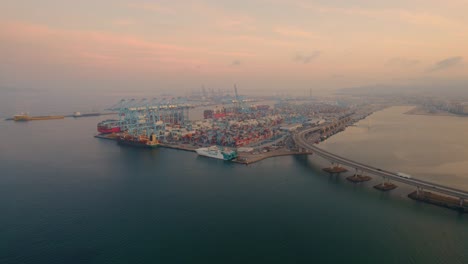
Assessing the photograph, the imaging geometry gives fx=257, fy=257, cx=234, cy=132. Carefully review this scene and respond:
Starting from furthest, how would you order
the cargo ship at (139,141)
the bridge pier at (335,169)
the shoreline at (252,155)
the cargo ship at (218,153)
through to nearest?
the cargo ship at (139,141) → the cargo ship at (218,153) → the shoreline at (252,155) → the bridge pier at (335,169)

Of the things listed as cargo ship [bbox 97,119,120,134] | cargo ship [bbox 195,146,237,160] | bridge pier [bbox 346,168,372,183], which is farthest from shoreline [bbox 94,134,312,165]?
cargo ship [bbox 97,119,120,134]

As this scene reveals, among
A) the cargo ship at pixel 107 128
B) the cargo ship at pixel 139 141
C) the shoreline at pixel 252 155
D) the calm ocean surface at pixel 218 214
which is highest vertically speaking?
the cargo ship at pixel 107 128

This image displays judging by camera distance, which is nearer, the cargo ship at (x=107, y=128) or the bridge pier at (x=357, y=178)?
the bridge pier at (x=357, y=178)

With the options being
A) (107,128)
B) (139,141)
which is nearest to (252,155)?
(139,141)

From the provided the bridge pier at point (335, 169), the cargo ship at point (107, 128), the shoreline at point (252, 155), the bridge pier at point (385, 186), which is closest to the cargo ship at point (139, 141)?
the shoreline at point (252, 155)

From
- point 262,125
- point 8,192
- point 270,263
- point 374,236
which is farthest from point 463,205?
point 262,125

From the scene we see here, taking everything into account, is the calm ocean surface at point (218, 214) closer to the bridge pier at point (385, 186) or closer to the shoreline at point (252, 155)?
the bridge pier at point (385, 186)
